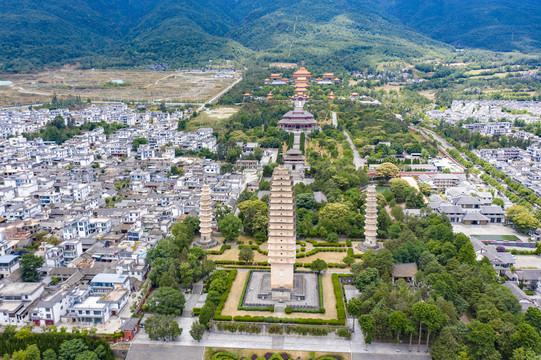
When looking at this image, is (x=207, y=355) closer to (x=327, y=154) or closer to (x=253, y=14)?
(x=327, y=154)

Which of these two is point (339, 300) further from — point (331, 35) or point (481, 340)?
point (331, 35)

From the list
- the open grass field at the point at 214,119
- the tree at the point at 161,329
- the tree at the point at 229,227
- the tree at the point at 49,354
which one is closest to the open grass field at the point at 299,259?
the tree at the point at 229,227

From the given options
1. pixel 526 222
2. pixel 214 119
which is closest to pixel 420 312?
pixel 526 222

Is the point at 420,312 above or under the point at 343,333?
above

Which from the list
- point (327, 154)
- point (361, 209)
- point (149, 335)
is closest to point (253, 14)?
point (327, 154)

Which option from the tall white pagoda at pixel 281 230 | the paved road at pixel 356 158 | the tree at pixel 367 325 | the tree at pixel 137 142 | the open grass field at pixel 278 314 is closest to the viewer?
the tree at pixel 367 325

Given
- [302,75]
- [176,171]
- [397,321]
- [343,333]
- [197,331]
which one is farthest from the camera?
[302,75]

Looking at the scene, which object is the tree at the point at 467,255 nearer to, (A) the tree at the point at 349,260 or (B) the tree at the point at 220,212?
(A) the tree at the point at 349,260

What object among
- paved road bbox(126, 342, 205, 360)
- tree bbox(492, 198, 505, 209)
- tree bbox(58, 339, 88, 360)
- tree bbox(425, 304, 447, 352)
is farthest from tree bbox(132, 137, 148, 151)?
tree bbox(425, 304, 447, 352)
